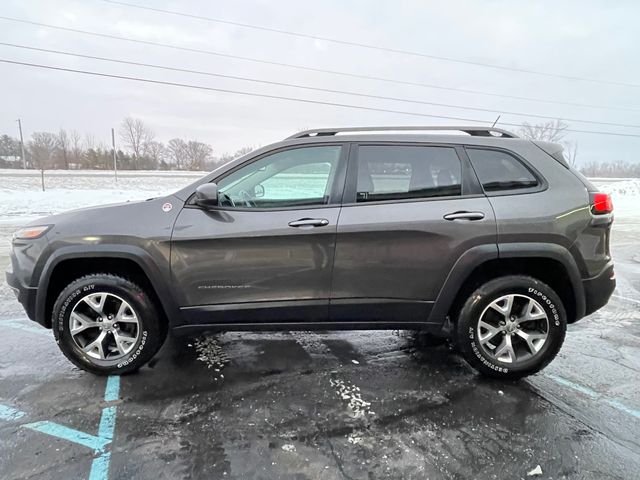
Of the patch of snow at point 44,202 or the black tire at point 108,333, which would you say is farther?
the patch of snow at point 44,202

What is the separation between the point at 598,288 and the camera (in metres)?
3.12

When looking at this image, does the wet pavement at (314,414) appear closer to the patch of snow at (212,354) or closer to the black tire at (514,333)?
the patch of snow at (212,354)

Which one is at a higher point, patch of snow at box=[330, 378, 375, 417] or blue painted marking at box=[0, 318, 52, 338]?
patch of snow at box=[330, 378, 375, 417]

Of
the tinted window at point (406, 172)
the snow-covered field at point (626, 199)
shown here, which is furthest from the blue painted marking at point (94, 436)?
the snow-covered field at point (626, 199)

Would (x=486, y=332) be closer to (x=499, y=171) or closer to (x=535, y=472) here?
(x=535, y=472)

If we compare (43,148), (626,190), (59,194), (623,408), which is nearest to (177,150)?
(43,148)

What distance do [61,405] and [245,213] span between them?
1854mm

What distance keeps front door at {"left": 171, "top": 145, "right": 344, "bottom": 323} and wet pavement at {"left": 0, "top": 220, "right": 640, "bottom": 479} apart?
→ 1.97ft

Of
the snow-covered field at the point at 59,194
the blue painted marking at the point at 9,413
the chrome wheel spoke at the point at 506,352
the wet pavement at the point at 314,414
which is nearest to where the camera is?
the wet pavement at the point at 314,414

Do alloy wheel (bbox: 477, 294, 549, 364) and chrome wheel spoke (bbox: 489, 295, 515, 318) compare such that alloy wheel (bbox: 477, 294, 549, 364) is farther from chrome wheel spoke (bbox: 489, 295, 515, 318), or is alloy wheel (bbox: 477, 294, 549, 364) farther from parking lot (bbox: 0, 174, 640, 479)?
parking lot (bbox: 0, 174, 640, 479)

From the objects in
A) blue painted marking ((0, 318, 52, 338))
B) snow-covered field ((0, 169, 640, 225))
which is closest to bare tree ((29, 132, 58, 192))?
snow-covered field ((0, 169, 640, 225))

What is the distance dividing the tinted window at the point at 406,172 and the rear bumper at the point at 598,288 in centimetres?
123

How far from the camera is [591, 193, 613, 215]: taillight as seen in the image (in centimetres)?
305

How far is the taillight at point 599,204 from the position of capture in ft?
10.00
